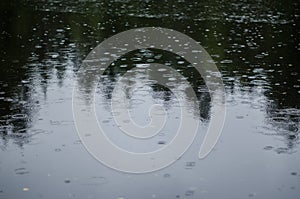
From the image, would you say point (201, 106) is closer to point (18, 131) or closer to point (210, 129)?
point (210, 129)

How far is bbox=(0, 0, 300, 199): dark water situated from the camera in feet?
23.1

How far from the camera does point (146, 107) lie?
1038cm

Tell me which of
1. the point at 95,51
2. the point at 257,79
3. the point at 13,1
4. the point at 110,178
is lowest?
the point at 110,178

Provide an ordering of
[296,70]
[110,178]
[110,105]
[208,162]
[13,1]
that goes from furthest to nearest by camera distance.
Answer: [13,1] < [296,70] < [110,105] < [208,162] < [110,178]

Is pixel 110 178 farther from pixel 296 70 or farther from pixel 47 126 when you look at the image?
pixel 296 70

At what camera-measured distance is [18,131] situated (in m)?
8.87

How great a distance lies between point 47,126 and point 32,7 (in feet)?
57.3

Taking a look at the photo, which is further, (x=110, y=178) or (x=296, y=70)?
(x=296, y=70)

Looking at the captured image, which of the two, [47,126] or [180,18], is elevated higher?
[180,18]

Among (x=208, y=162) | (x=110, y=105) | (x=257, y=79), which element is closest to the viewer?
(x=208, y=162)

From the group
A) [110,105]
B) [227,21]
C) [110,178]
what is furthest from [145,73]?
[227,21]

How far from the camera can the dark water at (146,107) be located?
7.05 metres

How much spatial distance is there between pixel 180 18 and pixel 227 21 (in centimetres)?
245

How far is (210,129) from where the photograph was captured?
923 cm
